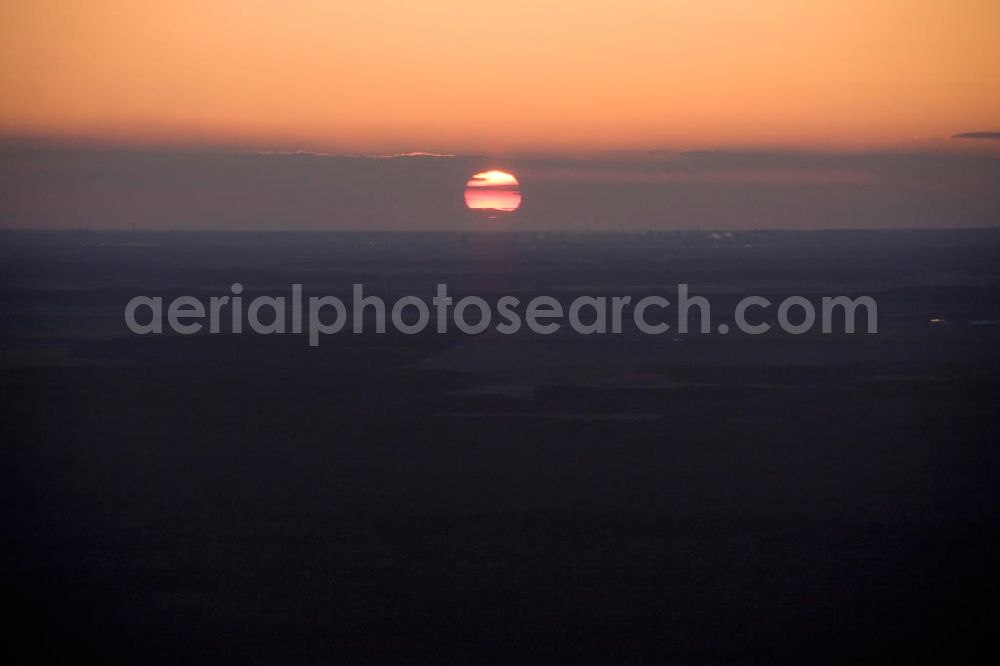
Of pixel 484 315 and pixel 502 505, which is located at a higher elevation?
pixel 484 315

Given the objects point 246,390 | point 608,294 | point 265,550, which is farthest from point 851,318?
point 265,550

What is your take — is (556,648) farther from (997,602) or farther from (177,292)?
(177,292)

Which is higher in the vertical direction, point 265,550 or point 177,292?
point 177,292

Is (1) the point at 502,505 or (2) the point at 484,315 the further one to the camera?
(2) the point at 484,315

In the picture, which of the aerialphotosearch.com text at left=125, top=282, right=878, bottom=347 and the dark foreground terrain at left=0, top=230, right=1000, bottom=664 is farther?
the aerialphotosearch.com text at left=125, top=282, right=878, bottom=347
